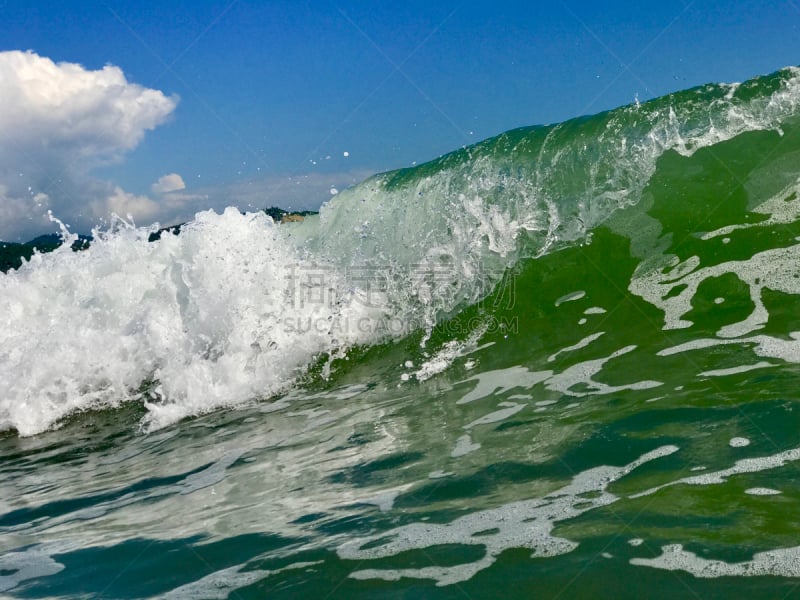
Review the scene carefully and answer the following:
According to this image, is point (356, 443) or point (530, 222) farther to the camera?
point (530, 222)

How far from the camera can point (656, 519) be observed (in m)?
2.66

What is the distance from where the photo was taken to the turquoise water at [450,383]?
2.74 m

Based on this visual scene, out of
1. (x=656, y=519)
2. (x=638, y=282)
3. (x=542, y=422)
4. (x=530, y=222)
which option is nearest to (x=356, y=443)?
(x=542, y=422)

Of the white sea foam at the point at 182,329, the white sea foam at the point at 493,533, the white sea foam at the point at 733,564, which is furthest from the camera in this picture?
the white sea foam at the point at 182,329

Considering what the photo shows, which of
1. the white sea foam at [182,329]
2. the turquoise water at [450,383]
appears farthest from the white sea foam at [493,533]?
the white sea foam at [182,329]

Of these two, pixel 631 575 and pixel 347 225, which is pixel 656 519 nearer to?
pixel 631 575

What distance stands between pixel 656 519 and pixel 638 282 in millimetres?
4408

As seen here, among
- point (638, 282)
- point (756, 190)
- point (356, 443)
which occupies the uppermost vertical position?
point (756, 190)

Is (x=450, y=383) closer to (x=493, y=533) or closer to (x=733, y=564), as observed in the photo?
(x=493, y=533)

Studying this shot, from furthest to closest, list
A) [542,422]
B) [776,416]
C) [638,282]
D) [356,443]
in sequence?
[638,282] < [356,443] < [542,422] < [776,416]

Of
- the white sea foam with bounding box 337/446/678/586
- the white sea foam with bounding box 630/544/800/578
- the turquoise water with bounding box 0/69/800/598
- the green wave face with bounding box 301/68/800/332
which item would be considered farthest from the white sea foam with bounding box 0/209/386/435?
the white sea foam with bounding box 630/544/800/578

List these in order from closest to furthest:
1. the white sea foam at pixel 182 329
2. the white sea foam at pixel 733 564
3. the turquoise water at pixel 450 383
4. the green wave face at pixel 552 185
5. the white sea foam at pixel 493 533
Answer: the white sea foam at pixel 733 564 → the white sea foam at pixel 493 533 → the turquoise water at pixel 450 383 → the white sea foam at pixel 182 329 → the green wave face at pixel 552 185

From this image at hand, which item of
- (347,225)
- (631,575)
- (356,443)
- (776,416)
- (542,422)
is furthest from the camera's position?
(347,225)

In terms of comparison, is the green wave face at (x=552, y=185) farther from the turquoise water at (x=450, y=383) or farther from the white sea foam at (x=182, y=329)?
the white sea foam at (x=182, y=329)
